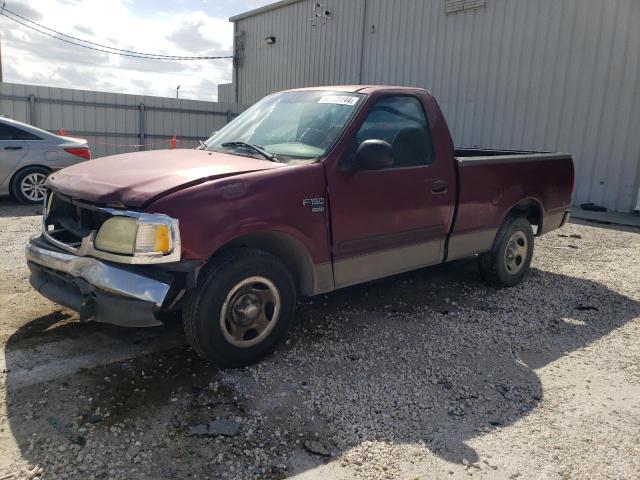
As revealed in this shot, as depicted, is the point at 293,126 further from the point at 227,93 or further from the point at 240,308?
the point at 227,93

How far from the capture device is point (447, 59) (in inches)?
561

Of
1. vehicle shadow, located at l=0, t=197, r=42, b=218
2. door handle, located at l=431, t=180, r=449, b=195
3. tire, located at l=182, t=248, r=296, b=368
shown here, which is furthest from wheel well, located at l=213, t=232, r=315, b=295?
vehicle shadow, located at l=0, t=197, r=42, b=218

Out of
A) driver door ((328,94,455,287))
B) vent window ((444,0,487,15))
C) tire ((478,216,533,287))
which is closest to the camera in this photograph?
driver door ((328,94,455,287))

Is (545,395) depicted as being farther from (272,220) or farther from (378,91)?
(378,91)

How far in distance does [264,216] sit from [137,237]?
0.79m

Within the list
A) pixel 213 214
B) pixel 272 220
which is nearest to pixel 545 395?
pixel 272 220

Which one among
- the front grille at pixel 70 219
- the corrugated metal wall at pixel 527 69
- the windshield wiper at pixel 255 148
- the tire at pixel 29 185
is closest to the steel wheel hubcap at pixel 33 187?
the tire at pixel 29 185

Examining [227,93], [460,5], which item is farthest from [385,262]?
[227,93]

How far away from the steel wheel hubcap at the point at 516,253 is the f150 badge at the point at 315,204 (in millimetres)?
2681

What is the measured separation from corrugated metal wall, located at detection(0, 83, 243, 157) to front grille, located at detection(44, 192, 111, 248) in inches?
525

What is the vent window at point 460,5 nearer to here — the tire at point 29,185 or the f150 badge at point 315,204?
the tire at point 29,185

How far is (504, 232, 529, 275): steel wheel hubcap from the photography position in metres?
5.67

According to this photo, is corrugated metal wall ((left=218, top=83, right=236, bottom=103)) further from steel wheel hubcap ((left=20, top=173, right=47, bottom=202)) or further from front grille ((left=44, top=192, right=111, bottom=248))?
front grille ((left=44, top=192, right=111, bottom=248))

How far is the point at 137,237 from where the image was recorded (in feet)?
10.2
